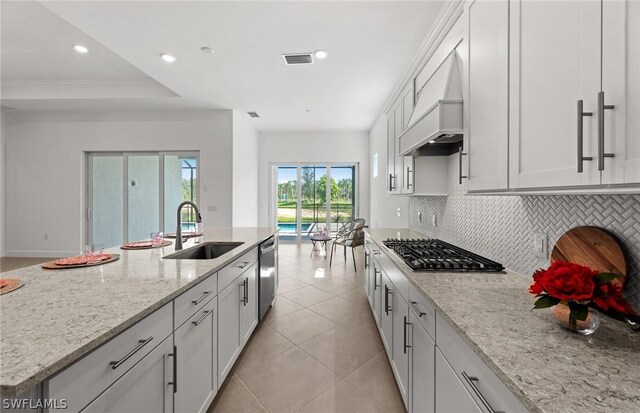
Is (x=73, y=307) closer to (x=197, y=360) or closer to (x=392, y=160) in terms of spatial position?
(x=197, y=360)

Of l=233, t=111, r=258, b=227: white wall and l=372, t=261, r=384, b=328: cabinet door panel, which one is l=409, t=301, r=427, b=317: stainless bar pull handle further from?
l=233, t=111, r=258, b=227: white wall

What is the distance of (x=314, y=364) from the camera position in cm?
222

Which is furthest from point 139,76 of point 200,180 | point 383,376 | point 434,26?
point 383,376

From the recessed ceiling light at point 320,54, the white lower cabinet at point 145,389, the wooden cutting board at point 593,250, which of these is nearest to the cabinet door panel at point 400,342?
the wooden cutting board at point 593,250

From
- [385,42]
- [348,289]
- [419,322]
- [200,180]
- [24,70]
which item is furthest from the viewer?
[200,180]

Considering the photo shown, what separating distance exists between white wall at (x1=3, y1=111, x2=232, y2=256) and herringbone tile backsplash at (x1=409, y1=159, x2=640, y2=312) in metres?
4.23

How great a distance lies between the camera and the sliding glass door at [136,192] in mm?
5602

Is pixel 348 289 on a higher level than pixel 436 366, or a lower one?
lower

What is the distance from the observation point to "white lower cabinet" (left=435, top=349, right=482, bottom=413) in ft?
2.93

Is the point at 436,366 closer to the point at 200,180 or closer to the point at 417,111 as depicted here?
the point at 417,111

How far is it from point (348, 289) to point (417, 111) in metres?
2.56

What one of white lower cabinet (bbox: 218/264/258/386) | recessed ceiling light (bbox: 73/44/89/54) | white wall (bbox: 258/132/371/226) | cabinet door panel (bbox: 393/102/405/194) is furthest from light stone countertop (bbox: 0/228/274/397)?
white wall (bbox: 258/132/371/226)

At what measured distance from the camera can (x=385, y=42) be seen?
9.70 feet

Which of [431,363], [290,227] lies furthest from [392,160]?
[290,227]
